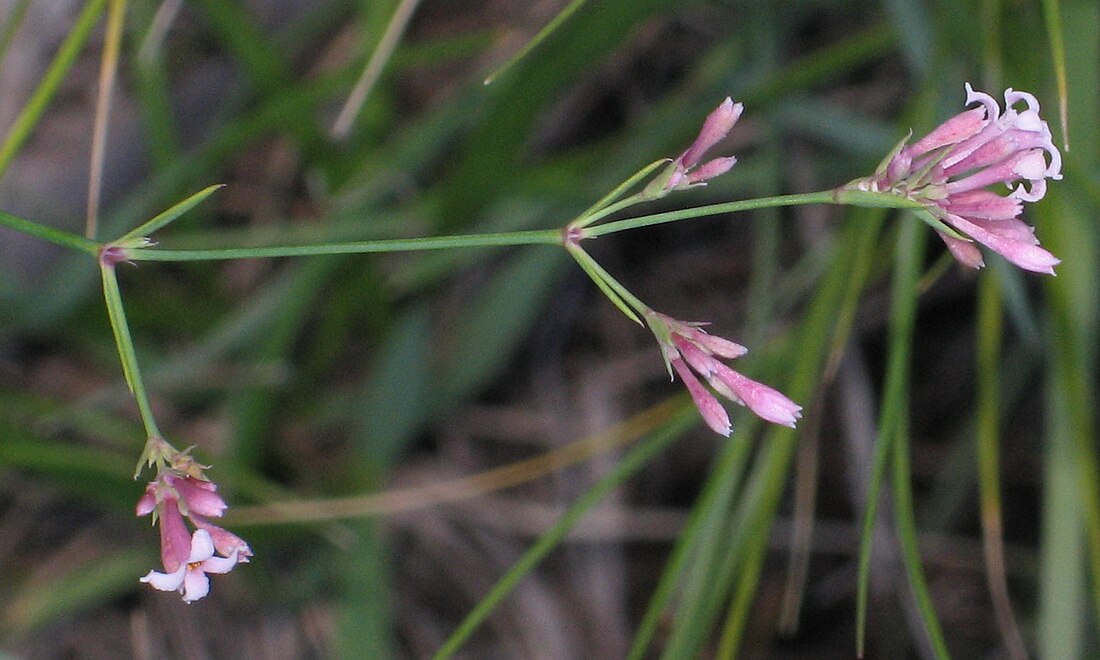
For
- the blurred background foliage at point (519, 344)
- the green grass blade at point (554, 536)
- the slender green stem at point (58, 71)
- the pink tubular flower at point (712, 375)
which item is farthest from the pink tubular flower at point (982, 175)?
the slender green stem at point (58, 71)

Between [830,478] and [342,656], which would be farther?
[830,478]

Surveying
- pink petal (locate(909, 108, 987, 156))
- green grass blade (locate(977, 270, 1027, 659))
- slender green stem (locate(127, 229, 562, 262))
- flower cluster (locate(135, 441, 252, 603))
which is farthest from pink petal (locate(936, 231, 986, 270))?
flower cluster (locate(135, 441, 252, 603))

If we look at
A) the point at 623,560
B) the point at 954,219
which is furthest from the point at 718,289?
the point at 954,219

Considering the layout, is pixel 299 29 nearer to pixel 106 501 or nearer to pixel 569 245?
pixel 106 501

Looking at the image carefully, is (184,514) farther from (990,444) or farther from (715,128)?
(990,444)

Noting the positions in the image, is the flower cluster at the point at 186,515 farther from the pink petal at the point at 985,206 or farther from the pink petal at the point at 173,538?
the pink petal at the point at 985,206

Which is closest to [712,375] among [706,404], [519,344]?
[706,404]
